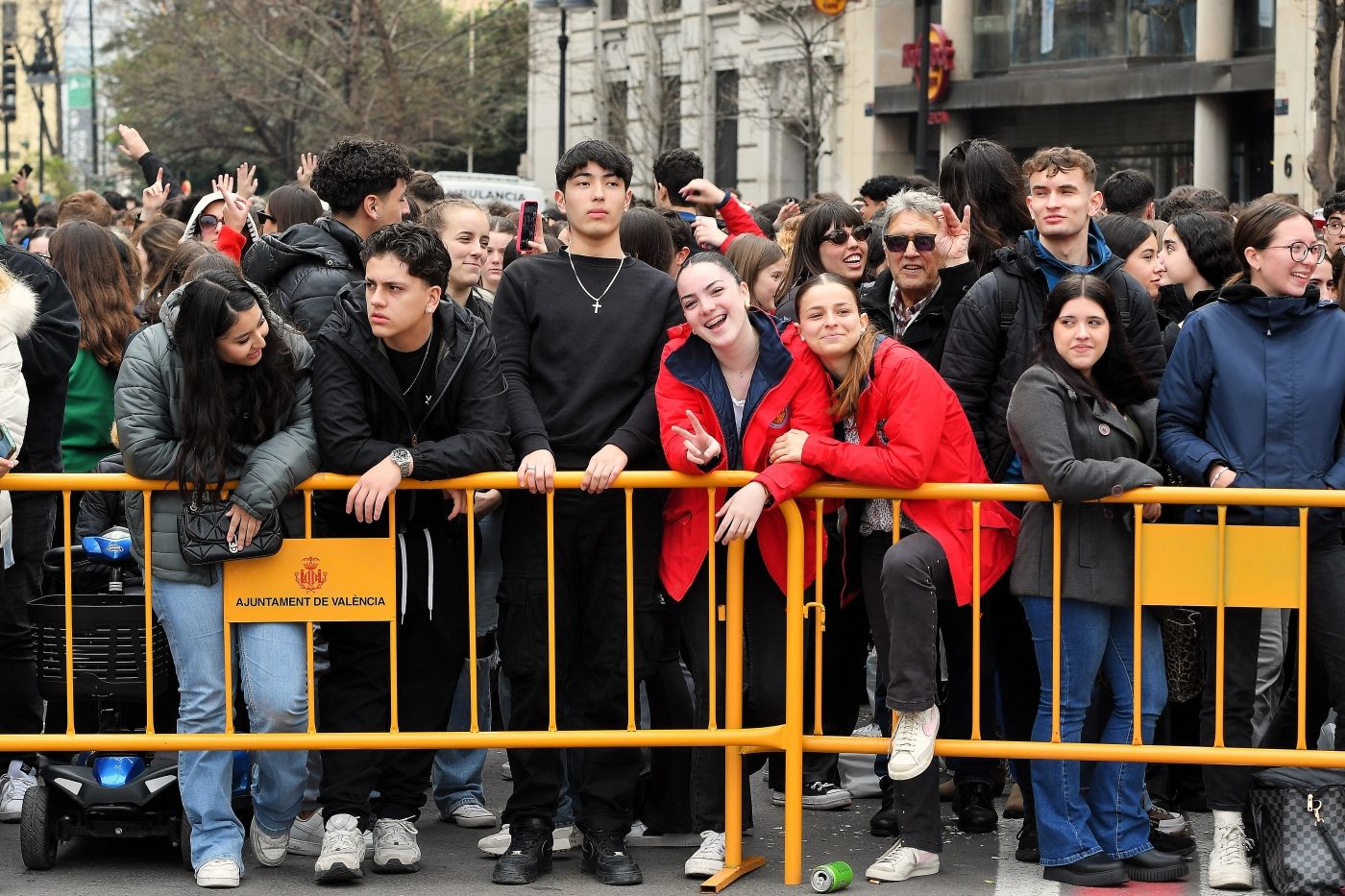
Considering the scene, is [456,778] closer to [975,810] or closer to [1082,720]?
[975,810]

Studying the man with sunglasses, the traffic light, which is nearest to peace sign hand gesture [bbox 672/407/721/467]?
the man with sunglasses

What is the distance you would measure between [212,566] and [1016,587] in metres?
2.75

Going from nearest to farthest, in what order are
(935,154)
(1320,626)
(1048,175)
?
(1320,626), (1048,175), (935,154)

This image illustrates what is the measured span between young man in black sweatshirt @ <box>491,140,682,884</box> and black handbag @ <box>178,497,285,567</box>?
845 mm

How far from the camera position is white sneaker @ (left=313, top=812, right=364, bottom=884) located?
5.84 m

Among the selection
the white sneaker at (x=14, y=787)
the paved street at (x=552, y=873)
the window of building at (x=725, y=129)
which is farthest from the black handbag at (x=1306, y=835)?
the window of building at (x=725, y=129)

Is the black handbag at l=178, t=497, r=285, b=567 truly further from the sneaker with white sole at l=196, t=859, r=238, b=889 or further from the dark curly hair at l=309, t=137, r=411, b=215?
the dark curly hair at l=309, t=137, r=411, b=215

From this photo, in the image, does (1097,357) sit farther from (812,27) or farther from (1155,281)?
(812,27)

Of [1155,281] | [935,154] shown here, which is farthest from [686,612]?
[935,154]

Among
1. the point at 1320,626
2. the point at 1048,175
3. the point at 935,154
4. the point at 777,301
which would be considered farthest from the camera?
the point at 935,154

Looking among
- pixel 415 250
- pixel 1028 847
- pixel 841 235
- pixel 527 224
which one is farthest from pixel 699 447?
pixel 527 224

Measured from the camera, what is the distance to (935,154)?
3419cm

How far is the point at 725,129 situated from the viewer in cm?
3834

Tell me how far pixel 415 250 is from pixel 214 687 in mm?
1650
